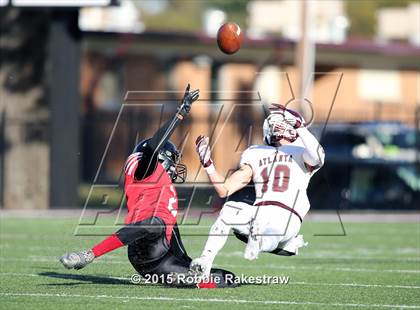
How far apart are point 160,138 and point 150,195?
62cm

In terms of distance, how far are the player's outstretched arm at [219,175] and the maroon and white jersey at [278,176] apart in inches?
3.1

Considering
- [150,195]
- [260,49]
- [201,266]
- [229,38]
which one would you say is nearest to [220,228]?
[201,266]

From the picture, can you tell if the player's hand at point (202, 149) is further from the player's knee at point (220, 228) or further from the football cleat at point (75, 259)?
the football cleat at point (75, 259)

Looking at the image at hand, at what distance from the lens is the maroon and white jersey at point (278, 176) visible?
9742 mm

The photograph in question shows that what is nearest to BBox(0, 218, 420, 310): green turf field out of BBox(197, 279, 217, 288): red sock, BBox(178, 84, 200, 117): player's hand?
BBox(197, 279, 217, 288): red sock

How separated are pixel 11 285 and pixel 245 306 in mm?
2345

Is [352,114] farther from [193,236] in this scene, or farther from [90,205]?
[193,236]

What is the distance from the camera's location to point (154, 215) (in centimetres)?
966

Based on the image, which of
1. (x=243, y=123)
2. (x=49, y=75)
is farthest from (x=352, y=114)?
(x=49, y=75)

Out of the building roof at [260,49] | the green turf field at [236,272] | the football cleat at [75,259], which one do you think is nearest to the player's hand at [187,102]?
the football cleat at [75,259]

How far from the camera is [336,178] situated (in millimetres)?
23859

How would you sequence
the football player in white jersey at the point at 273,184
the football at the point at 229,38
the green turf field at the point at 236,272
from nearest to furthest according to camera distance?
the green turf field at the point at 236,272 → the football player in white jersey at the point at 273,184 → the football at the point at 229,38

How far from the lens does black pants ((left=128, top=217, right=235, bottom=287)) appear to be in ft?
31.7

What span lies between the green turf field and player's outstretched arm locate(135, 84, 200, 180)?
1016mm
